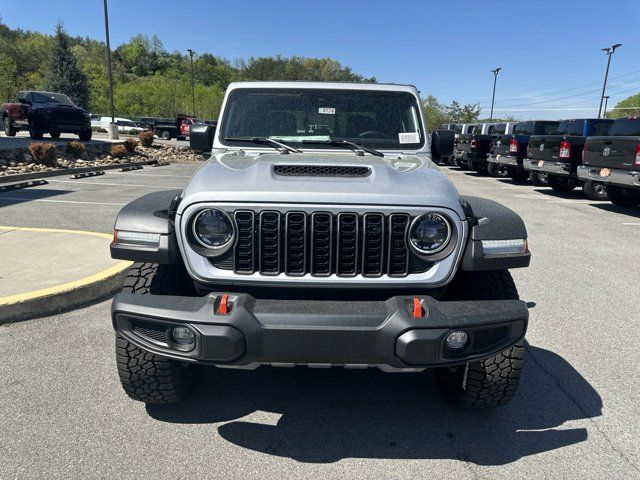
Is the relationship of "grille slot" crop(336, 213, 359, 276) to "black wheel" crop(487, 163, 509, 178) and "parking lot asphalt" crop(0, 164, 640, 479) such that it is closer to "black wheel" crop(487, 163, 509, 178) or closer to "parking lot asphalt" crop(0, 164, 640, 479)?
"parking lot asphalt" crop(0, 164, 640, 479)

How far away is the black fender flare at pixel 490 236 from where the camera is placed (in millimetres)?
2537

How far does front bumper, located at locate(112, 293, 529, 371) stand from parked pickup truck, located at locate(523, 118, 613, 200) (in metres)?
10.6

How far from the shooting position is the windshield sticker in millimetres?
3760

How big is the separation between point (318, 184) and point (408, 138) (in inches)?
59.4

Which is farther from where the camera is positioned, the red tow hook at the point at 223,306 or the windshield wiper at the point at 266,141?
the windshield wiper at the point at 266,141

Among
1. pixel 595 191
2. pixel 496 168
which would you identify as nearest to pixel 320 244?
pixel 595 191

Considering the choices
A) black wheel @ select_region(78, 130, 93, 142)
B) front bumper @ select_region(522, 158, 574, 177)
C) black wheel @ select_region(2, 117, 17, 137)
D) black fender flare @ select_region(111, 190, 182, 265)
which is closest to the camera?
black fender flare @ select_region(111, 190, 182, 265)

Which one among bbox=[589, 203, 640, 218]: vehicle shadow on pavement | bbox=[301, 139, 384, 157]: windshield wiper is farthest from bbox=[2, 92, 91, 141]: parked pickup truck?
bbox=[301, 139, 384, 157]: windshield wiper

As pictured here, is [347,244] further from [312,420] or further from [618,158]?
[618,158]

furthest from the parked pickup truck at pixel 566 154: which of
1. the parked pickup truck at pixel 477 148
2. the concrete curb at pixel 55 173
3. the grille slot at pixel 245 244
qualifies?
the concrete curb at pixel 55 173

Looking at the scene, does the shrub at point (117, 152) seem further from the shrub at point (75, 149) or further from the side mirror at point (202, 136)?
the side mirror at point (202, 136)

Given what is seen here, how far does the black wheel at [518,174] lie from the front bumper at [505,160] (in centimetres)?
33

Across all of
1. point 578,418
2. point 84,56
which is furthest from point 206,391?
point 84,56

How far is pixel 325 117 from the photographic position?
3.80m
